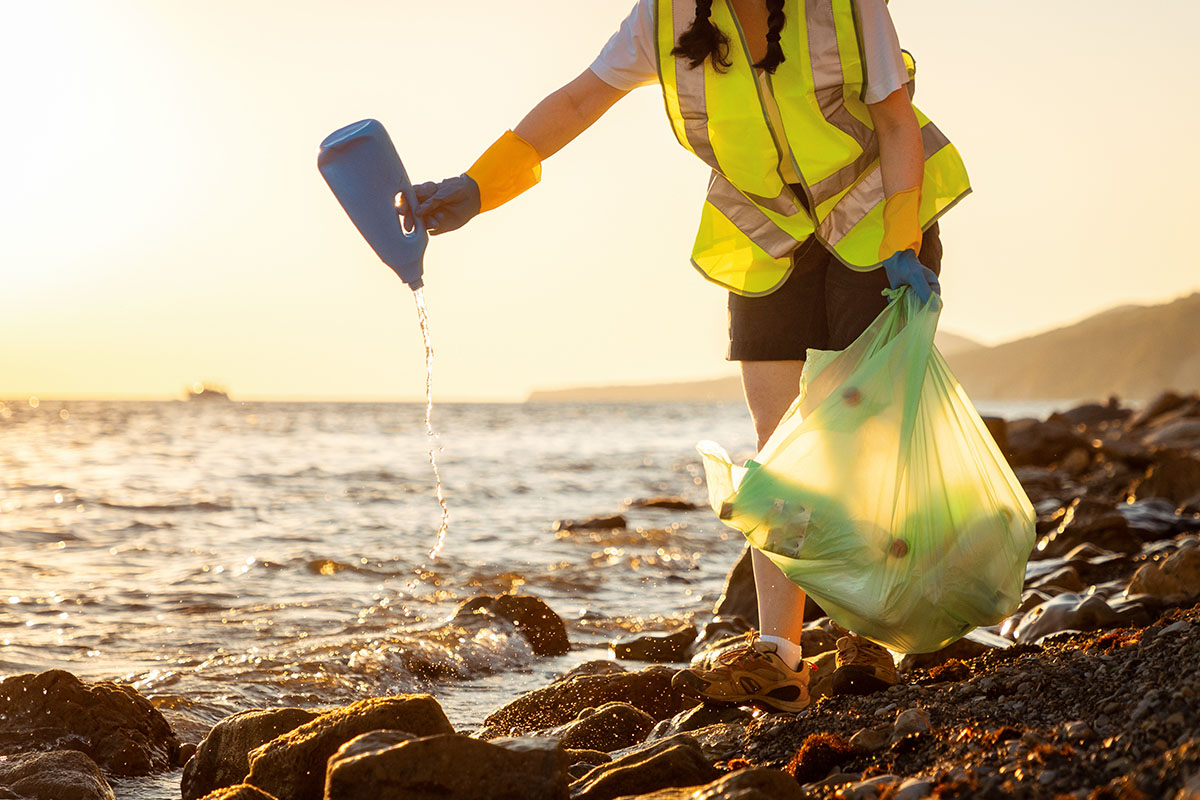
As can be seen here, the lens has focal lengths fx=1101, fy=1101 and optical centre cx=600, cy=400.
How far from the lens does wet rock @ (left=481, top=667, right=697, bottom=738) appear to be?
351cm

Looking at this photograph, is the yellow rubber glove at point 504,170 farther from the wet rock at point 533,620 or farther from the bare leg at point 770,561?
the wet rock at point 533,620

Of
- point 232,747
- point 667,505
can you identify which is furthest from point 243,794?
point 667,505

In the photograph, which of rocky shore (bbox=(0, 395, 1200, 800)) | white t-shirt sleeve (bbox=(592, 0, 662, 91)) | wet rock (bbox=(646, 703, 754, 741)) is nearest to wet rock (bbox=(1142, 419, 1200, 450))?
rocky shore (bbox=(0, 395, 1200, 800))

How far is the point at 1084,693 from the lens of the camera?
2.24 m

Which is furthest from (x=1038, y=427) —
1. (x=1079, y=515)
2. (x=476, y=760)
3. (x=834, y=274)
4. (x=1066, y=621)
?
(x=476, y=760)

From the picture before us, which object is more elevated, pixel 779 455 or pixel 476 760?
pixel 779 455

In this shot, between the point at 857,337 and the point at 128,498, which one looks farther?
the point at 128,498

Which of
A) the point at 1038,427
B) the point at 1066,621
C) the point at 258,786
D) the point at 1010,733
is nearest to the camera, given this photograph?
the point at 1010,733

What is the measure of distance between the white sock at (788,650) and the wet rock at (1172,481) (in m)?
7.62

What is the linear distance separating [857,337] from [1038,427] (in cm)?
1360

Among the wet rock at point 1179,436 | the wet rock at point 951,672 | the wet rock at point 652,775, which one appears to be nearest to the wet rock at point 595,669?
the wet rock at point 951,672

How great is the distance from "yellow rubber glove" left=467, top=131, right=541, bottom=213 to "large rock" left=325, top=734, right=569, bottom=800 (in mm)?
1333

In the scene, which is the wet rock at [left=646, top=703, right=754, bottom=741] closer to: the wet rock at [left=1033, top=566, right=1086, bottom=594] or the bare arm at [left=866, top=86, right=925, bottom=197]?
the bare arm at [left=866, top=86, right=925, bottom=197]

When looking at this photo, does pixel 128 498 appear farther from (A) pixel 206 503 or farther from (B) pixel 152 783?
(B) pixel 152 783
